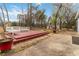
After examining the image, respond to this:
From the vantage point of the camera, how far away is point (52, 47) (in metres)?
1.40

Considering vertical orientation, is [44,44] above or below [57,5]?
below

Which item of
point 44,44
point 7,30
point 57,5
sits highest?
point 57,5

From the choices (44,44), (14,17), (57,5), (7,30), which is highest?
(57,5)

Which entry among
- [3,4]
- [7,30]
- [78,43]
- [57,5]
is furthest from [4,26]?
[78,43]

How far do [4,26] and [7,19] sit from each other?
68mm

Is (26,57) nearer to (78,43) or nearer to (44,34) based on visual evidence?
(44,34)

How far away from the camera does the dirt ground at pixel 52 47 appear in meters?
Result: 1.37

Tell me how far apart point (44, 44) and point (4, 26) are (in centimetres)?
39

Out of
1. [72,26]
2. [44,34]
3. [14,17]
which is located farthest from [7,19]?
[72,26]

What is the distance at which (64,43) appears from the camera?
141cm

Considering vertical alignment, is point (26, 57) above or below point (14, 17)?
below

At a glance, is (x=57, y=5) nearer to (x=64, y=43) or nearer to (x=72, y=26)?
(x=72, y=26)

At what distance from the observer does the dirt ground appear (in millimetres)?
1373

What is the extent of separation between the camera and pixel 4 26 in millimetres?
1406
